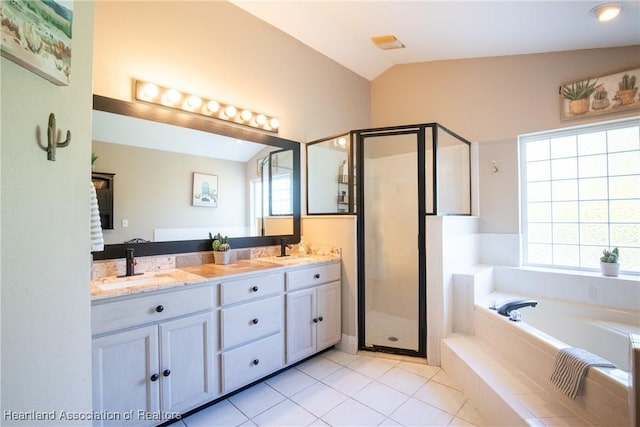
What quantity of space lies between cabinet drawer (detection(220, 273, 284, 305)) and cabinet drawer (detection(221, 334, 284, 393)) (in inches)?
13.4

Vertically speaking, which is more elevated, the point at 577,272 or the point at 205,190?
the point at 205,190

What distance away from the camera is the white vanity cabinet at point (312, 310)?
7.78ft

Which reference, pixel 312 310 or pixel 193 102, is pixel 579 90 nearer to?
pixel 312 310

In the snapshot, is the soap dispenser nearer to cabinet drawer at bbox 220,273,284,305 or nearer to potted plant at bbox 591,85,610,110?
cabinet drawer at bbox 220,273,284,305

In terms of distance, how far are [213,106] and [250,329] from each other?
1.84 metres

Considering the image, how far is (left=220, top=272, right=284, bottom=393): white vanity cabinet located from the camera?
1.95 m

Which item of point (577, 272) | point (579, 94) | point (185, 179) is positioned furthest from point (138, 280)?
point (579, 94)

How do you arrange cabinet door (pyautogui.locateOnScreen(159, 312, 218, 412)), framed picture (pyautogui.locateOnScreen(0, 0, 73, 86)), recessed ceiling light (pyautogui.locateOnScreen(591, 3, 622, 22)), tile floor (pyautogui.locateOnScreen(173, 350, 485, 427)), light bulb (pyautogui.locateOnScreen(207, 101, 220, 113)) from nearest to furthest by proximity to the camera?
framed picture (pyautogui.locateOnScreen(0, 0, 73, 86))
cabinet door (pyautogui.locateOnScreen(159, 312, 218, 412))
tile floor (pyautogui.locateOnScreen(173, 350, 485, 427))
recessed ceiling light (pyautogui.locateOnScreen(591, 3, 622, 22))
light bulb (pyautogui.locateOnScreen(207, 101, 220, 113))

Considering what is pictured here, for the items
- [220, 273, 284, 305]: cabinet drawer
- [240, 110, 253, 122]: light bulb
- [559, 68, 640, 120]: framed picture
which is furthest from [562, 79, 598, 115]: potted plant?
[220, 273, 284, 305]: cabinet drawer

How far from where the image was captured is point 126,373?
5.07ft

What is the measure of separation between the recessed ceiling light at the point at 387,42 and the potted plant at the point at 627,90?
2.00m

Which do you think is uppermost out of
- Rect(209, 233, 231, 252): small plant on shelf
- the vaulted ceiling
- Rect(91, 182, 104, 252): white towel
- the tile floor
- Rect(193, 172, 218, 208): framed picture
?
the vaulted ceiling

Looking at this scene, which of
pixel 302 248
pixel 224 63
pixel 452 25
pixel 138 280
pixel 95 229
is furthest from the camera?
pixel 302 248

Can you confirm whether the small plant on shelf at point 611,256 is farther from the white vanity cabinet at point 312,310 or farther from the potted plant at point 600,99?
the white vanity cabinet at point 312,310
